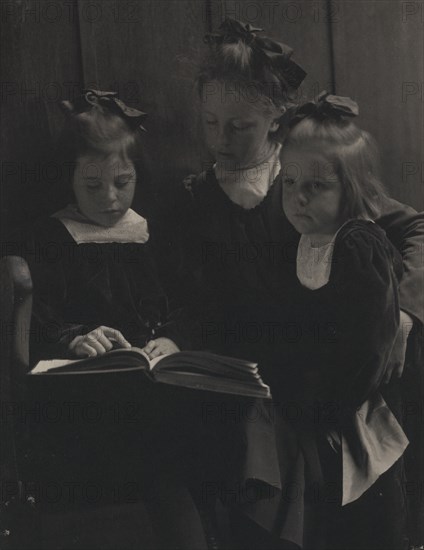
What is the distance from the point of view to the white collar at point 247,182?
82.0 inches

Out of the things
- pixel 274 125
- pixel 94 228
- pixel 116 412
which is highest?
pixel 274 125

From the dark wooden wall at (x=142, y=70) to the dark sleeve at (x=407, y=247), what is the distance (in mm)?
57

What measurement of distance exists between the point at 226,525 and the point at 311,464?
27 cm

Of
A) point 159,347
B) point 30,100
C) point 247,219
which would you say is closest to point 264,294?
point 247,219

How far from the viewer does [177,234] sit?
82.7 inches

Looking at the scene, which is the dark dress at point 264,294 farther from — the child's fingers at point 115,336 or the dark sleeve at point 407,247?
the child's fingers at point 115,336

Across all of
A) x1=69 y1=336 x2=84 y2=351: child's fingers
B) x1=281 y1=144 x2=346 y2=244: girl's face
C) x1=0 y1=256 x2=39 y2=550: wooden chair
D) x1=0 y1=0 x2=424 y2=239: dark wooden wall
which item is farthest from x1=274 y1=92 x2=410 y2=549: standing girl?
x1=0 y1=256 x2=39 y2=550: wooden chair

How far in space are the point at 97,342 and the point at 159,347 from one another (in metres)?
0.15

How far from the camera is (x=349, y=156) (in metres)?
2.05

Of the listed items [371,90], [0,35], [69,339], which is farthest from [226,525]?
[0,35]

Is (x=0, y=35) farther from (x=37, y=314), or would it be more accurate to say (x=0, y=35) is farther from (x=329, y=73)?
(x=329, y=73)

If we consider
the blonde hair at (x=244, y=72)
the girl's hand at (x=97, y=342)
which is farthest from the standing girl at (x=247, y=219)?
the girl's hand at (x=97, y=342)

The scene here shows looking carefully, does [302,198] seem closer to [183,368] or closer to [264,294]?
[264,294]

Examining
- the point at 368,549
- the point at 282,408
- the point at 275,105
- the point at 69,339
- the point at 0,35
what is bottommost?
the point at 368,549
